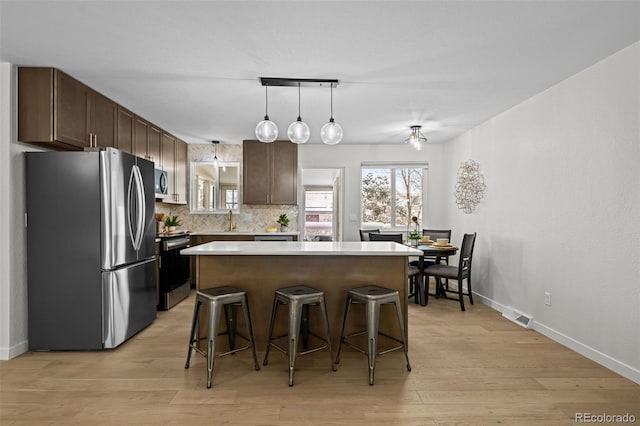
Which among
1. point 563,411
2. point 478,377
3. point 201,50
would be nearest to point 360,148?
point 201,50

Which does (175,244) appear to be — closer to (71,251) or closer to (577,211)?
(71,251)

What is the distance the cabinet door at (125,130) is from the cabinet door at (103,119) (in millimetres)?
104

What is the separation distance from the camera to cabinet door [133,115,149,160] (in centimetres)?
440

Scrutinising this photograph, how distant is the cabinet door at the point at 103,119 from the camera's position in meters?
3.56

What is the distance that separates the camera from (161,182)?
16.3 ft

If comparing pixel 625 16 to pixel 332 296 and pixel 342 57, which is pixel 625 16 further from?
pixel 332 296

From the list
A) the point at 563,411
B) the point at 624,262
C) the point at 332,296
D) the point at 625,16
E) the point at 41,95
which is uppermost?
the point at 625,16

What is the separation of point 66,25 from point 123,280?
209 cm

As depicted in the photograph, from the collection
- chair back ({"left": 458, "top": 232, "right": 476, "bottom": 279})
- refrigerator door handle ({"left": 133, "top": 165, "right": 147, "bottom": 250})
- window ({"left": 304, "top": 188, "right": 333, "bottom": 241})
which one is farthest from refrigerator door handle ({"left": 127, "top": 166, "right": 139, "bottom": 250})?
window ({"left": 304, "top": 188, "right": 333, "bottom": 241})

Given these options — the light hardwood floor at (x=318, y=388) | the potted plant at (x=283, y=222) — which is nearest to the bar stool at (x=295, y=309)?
the light hardwood floor at (x=318, y=388)

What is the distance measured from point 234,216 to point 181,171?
1131 mm

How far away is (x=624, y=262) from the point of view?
2707 millimetres

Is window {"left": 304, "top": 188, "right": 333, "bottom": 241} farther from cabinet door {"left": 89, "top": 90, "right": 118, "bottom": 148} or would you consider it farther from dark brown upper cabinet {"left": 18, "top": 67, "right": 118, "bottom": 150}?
dark brown upper cabinet {"left": 18, "top": 67, "right": 118, "bottom": 150}

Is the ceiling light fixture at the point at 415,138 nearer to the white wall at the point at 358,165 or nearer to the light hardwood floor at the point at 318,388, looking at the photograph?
the white wall at the point at 358,165
